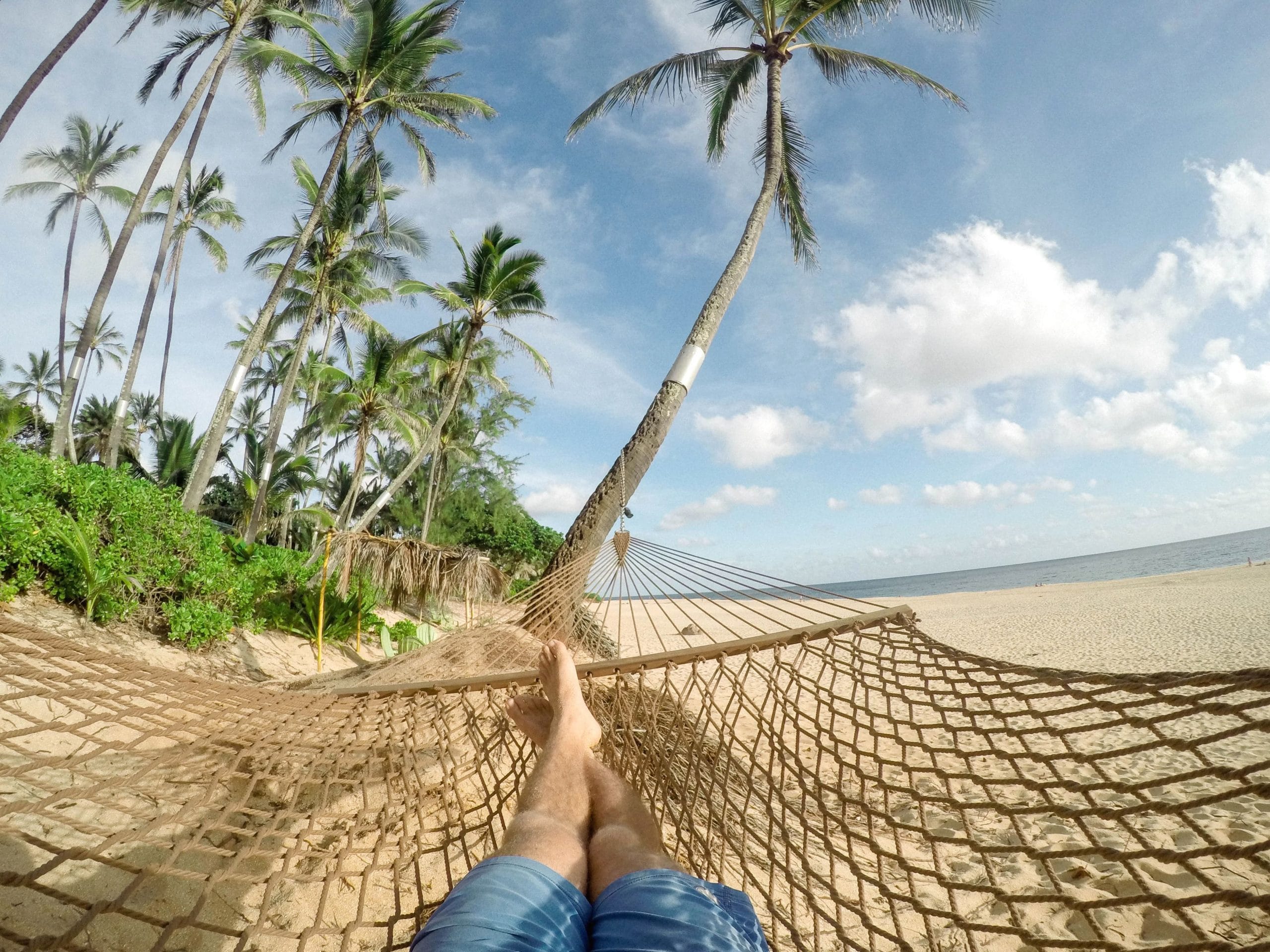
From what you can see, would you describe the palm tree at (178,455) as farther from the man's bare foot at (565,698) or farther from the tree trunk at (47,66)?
the man's bare foot at (565,698)

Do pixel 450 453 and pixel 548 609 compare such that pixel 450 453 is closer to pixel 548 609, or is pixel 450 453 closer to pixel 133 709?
pixel 548 609

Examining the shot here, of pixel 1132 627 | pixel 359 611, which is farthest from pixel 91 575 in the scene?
pixel 1132 627

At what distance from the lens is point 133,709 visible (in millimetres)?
1218

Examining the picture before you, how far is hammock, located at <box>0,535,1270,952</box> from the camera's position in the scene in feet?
2.94

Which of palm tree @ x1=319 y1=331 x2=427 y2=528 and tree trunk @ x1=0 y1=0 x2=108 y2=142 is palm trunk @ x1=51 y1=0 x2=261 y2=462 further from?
palm tree @ x1=319 y1=331 x2=427 y2=528

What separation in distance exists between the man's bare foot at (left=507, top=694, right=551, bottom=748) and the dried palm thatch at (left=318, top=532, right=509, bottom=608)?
4289 mm

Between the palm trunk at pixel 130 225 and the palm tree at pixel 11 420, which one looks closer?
the palm tree at pixel 11 420

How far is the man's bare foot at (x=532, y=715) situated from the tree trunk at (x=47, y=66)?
287 inches

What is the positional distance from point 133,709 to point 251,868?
26.7 inches

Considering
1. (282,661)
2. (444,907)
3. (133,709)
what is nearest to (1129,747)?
(444,907)

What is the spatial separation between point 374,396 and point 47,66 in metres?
6.12

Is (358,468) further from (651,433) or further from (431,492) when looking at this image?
(651,433)

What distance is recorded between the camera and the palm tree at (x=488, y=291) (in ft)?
31.1

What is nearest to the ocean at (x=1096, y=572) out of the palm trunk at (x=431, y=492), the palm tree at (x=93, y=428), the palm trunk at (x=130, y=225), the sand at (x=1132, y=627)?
the sand at (x=1132, y=627)
